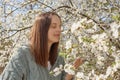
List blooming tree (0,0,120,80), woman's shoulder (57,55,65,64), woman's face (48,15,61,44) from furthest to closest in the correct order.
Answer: woman's shoulder (57,55,65,64), woman's face (48,15,61,44), blooming tree (0,0,120,80)

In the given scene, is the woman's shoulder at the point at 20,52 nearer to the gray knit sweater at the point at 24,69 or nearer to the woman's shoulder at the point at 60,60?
the gray knit sweater at the point at 24,69

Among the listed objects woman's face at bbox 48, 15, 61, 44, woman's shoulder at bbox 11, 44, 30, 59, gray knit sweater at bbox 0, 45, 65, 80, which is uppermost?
woman's face at bbox 48, 15, 61, 44

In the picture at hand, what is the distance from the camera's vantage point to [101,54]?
109 inches

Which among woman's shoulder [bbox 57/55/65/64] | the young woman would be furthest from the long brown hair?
→ woman's shoulder [bbox 57/55/65/64]

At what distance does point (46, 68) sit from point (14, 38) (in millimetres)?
2725

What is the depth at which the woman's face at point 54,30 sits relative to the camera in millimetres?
2674

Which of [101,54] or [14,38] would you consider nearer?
[101,54]

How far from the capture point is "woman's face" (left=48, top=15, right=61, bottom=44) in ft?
8.77

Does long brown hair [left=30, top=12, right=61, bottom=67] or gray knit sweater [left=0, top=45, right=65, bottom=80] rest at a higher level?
long brown hair [left=30, top=12, right=61, bottom=67]

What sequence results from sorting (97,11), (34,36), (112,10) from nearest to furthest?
1. (34,36)
2. (112,10)
3. (97,11)

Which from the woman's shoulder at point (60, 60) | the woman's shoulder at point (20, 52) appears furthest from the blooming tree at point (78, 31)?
the woman's shoulder at point (20, 52)

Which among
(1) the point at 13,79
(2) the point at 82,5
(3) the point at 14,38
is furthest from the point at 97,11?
(1) the point at 13,79

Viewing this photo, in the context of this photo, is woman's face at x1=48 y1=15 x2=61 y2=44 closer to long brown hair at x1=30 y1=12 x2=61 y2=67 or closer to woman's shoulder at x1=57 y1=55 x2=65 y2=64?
long brown hair at x1=30 y1=12 x2=61 y2=67

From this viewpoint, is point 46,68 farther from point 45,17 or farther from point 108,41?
point 108,41
